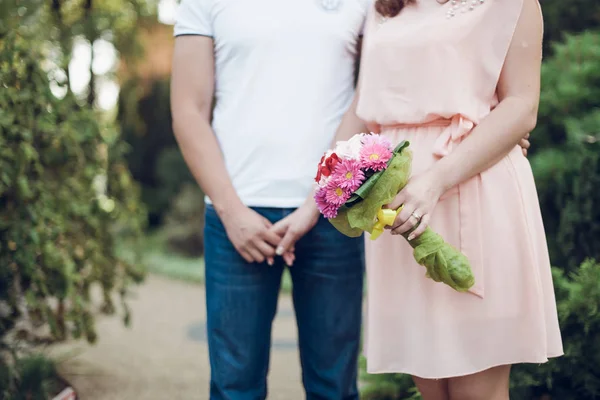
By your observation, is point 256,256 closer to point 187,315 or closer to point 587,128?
point 587,128

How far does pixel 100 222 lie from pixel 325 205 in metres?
2.83

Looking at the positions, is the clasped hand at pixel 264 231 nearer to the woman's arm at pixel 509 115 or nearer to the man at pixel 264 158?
the man at pixel 264 158

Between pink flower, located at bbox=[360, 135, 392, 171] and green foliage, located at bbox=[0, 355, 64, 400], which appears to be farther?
green foliage, located at bbox=[0, 355, 64, 400]

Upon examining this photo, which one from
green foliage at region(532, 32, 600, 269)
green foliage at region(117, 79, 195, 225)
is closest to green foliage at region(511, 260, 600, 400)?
green foliage at region(532, 32, 600, 269)

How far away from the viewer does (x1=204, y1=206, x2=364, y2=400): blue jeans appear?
2330 millimetres

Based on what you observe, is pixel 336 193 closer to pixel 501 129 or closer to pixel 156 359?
pixel 501 129

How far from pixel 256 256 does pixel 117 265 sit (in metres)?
2.62

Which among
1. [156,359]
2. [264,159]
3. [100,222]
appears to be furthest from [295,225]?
[156,359]

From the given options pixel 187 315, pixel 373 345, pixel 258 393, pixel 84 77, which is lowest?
pixel 187 315

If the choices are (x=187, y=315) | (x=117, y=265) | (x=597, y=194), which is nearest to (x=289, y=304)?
(x=187, y=315)

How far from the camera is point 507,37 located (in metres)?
1.93

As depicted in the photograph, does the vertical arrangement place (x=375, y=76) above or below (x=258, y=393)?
above

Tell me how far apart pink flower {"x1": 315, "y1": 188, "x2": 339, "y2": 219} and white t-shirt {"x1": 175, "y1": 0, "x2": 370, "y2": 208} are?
0.38m

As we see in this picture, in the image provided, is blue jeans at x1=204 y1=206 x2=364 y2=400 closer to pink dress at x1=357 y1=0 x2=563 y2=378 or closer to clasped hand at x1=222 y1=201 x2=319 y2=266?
clasped hand at x1=222 y1=201 x2=319 y2=266
